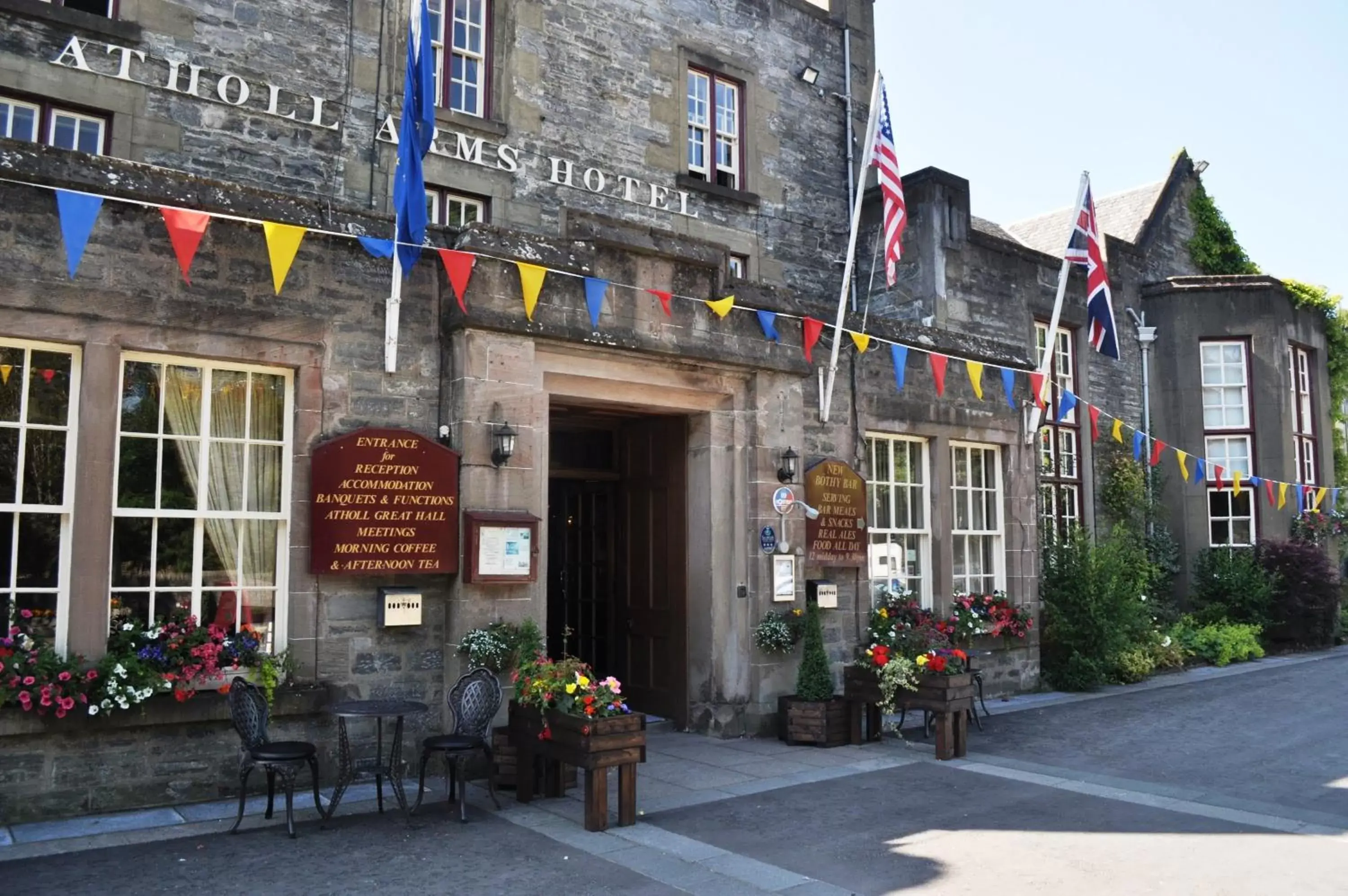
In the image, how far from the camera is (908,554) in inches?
500

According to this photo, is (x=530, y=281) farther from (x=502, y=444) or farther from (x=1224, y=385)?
(x=1224, y=385)

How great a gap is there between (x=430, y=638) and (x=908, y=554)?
20.5 feet

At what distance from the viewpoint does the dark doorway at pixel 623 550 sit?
11039mm

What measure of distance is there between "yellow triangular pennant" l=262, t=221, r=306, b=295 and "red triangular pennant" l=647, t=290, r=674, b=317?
3203 mm

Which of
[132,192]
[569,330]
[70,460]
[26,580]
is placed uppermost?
[132,192]

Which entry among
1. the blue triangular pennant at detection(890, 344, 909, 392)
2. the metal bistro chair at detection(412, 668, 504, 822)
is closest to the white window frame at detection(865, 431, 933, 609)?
the blue triangular pennant at detection(890, 344, 909, 392)

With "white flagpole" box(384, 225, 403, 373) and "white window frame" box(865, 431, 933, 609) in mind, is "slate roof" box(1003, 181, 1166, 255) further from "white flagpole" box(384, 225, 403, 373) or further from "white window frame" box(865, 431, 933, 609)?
"white flagpole" box(384, 225, 403, 373)

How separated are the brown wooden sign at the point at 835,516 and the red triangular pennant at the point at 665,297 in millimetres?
2360

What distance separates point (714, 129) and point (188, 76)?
22.8 ft

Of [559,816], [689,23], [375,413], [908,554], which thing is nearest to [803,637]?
[908,554]

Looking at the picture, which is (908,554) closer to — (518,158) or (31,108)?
(518,158)

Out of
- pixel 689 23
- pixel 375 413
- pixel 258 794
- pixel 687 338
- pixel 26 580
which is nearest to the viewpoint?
pixel 26 580

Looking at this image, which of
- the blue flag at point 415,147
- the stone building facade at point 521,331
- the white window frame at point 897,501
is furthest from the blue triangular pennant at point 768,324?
the blue flag at point 415,147

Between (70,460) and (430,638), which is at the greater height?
(70,460)
